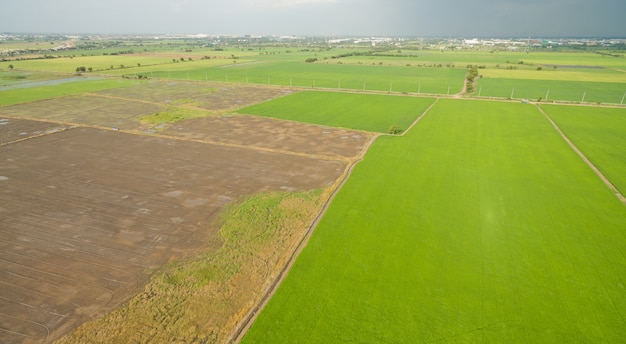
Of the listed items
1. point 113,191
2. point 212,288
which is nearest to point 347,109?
point 113,191

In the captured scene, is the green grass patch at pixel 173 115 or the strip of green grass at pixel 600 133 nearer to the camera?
the strip of green grass at pixel 600 133

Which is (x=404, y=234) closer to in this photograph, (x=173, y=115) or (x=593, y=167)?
(x=593, y=167)

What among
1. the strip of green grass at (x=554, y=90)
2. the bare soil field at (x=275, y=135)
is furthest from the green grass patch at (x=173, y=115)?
the strip of green grass at (x=554, y=90)

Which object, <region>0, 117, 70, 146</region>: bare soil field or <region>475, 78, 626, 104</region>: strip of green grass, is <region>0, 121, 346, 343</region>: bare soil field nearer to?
<region>0, 117, 70, 146</region>: bare soil field

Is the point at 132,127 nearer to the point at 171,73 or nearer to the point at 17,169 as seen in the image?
the point at 17,169

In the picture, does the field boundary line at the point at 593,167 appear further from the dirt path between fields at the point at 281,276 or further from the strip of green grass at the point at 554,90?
the strip of green grass at the point at 554,90

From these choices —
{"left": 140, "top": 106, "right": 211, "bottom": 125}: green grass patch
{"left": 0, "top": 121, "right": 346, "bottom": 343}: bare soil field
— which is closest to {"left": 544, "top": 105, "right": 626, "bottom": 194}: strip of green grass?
{"left": 0, "top": 121, "right": 346, "bottom": 343}: bare soil field
